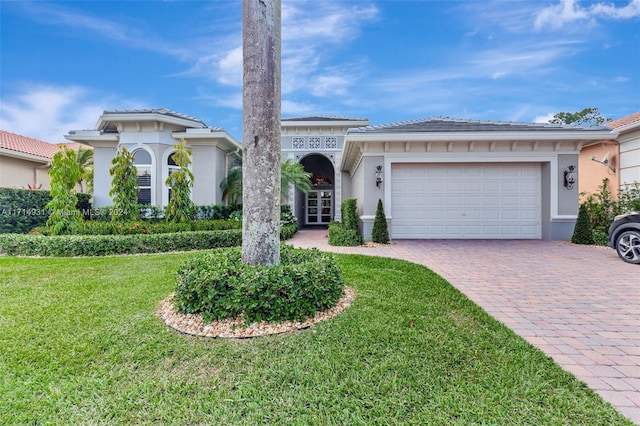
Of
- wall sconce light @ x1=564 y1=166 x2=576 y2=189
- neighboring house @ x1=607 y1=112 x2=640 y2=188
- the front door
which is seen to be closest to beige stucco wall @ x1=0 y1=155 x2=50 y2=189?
the front door

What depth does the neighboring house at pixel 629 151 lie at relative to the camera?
34.1 feet

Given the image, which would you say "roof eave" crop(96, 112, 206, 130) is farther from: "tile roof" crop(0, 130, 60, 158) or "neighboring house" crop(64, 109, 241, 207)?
"tile roof" crop(0, 130, 60, 158)

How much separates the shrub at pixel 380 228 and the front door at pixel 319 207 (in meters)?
9.58

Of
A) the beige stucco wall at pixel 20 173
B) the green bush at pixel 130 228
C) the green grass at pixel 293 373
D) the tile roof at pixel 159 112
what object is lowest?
the green grass at pixel 293 373

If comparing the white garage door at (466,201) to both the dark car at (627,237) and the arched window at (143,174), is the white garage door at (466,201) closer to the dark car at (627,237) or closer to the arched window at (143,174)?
the dark car at (627,237)

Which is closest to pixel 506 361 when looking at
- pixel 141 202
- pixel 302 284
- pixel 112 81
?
pixel 302 284

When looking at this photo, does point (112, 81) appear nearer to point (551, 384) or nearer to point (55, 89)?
point (55, 89)

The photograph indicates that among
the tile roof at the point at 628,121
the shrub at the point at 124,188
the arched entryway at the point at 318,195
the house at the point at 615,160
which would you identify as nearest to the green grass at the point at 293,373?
the shrub at the point at 124,188

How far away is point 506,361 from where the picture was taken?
2555 millimetres

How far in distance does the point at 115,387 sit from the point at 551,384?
133 inches

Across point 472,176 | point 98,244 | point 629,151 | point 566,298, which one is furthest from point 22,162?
point 629,151

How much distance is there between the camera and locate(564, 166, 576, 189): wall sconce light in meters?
9.49

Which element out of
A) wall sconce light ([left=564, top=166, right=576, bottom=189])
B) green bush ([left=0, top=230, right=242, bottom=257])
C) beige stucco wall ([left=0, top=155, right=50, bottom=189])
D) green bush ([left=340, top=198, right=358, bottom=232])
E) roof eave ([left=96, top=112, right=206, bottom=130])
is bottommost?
green bush ([left=0, top=230, right=242, bottom=257])

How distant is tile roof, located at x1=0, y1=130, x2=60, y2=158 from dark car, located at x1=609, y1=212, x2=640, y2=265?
2140 centimetres
